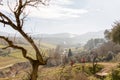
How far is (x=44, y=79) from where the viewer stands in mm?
36000

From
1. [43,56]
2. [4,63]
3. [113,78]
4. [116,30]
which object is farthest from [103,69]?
[4,63]

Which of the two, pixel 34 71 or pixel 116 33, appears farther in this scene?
pixel 116 33

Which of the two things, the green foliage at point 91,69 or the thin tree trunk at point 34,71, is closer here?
the thin tree trunk at point 34,71

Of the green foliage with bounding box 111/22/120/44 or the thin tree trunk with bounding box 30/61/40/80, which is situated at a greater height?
the green foliage with bounding box 111/22/120/44

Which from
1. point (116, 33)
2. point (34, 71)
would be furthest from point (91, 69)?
point (34, 71)

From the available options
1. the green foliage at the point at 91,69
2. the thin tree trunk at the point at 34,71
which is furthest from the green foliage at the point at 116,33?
the thin tree trunk at the point at 34,71

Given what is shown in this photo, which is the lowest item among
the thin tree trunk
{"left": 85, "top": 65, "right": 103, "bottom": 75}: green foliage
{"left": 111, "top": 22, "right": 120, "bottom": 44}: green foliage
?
{"left": 85, "top": 65, "right": 103, "bottom": 75}: green foliage

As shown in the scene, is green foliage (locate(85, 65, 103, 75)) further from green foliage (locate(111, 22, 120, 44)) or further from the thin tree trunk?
the thin tree trunk

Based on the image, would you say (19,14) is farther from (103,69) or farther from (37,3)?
(103,69)

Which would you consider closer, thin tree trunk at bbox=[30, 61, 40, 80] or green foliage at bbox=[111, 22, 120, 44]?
thin tree trunk at bbox=[30, 61, 40, 80]

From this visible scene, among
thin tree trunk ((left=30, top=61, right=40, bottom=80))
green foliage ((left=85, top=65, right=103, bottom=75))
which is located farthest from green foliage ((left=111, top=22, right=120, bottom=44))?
thin tree trunk ((left=30, top=61, right=40, bottom=80))

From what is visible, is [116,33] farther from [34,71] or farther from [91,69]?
[34,71]

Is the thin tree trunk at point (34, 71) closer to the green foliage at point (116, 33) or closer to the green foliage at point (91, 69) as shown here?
the green foliage at point (91, 69)

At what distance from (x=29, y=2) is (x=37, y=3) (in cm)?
37
